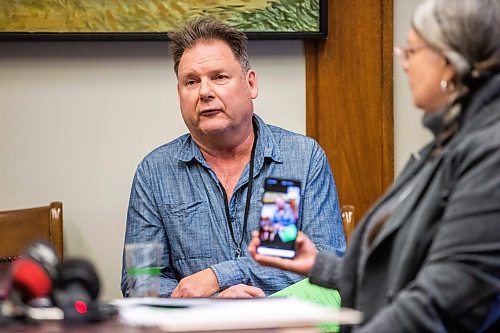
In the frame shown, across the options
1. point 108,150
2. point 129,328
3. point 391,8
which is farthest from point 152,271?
point 391,8

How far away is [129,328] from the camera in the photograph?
5.19 ft

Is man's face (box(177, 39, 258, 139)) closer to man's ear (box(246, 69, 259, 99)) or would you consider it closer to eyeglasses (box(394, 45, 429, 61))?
man's ear (box(246, 69, 259, 99))

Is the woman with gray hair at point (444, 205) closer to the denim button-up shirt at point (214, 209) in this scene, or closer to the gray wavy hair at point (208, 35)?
the denim button-up shirt at point (214, 209)

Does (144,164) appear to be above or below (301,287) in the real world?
above

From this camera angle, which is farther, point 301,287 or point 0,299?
point 301,287

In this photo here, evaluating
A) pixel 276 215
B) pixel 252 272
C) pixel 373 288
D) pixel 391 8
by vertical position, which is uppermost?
pixel 391 8

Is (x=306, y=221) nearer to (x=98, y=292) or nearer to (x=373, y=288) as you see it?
(x=373, y=288)

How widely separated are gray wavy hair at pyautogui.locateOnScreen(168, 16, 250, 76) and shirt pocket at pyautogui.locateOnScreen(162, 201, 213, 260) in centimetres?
48

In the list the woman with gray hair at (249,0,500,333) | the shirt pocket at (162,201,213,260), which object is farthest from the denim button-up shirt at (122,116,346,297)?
the woman with gray hair at (249,0,500,333)

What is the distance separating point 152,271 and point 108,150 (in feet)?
4.20

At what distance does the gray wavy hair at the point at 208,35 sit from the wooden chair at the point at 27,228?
26.2 inches

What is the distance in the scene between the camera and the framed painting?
10.3 feet

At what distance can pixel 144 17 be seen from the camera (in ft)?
10.5

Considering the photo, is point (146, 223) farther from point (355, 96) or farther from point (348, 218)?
point (355, 96)
